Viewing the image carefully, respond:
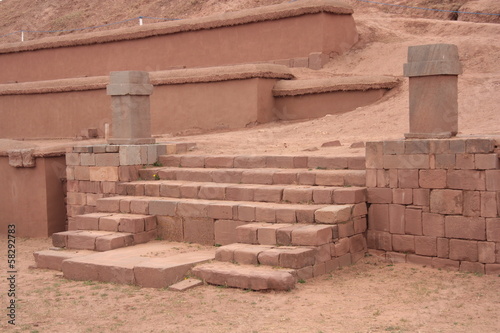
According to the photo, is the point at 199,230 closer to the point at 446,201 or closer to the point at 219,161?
the point at 219,161

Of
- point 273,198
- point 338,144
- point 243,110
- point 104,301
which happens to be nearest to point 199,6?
point 243,110

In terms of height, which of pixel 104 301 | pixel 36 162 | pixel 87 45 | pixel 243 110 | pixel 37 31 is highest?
pixel 37 31

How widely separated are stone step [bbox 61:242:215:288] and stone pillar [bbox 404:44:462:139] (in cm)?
335

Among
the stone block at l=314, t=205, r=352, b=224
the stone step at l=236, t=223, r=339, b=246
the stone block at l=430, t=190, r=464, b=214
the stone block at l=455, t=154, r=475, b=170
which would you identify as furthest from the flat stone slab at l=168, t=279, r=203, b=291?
the stone block at l=455, t=154, r=475, b=170

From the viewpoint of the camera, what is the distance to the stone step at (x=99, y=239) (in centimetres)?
955

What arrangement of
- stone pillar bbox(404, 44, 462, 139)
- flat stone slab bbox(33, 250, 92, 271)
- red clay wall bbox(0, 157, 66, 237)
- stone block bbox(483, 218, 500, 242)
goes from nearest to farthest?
stone block bbox(483, 218, 500, 242) < stone pillar bbox(404, 44, 462, 139) < flat stone slab bbox(33, 250, 92, 271) < red clay wall bbox(0, 157, 66, 237)

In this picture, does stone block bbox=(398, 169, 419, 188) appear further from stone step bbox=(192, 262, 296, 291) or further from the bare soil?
stone step bbox=(192, 262, 296, 291)

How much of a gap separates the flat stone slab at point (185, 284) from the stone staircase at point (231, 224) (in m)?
0.12

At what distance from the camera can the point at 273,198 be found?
9367mm

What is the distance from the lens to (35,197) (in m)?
13.0

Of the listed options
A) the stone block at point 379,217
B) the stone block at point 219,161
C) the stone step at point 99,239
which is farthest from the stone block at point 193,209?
the stone block at point 379,217

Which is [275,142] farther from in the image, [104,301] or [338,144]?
[104,301]

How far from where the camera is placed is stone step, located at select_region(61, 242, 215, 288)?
801 centimetres

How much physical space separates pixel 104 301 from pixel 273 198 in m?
2.87
